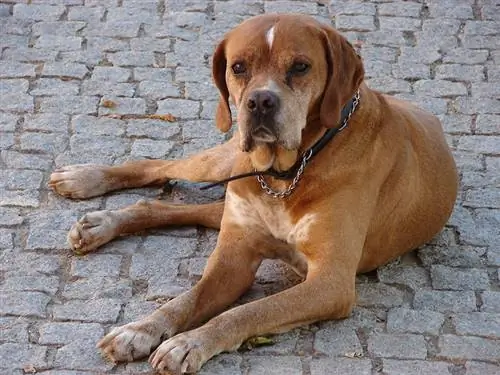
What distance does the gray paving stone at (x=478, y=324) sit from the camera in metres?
6.26

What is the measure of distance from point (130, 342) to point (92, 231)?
115 cm

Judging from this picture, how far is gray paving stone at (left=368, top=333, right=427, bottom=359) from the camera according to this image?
6059 mm

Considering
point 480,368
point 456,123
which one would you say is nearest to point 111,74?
point 456,123

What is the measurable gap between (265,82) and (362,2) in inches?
159

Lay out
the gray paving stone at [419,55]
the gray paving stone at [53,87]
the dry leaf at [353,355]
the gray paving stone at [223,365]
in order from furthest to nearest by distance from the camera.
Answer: the gray paving stone at [419,55], the gray paving stone at [53,87], the dry leaf at [353,355], the gray paving stone at [223,365]

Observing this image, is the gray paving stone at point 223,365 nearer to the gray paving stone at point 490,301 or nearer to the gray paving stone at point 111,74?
the gray paving stone at point 490,301

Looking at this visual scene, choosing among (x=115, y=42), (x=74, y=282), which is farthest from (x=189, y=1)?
(x=74, y=282)

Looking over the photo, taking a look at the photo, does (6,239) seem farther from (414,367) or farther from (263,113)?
(414,367)

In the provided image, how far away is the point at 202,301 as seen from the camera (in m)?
6.33

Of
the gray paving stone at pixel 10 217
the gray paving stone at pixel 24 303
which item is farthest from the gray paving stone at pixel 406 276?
the gray paving stone at pixel 10 217

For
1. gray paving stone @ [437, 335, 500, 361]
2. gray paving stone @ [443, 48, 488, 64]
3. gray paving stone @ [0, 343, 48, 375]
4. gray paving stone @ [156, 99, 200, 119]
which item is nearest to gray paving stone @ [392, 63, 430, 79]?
gray paving stone @ [443, 48, 488, 64]

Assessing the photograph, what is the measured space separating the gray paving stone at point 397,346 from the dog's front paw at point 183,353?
0.74 m

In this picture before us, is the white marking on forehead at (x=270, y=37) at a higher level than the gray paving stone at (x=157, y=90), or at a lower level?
higher

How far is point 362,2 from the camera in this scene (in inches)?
394
